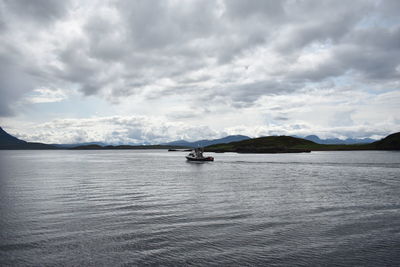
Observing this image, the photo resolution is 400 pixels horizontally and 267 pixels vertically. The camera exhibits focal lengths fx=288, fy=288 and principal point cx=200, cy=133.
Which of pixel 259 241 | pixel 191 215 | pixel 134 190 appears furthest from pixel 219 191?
pixel 259 241

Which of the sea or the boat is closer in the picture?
the sea

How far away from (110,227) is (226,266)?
12376 millimetres

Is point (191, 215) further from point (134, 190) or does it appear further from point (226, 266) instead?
point (134, 190)

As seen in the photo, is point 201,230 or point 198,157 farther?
point 198,157

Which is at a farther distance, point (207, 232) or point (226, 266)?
point (207, 232)

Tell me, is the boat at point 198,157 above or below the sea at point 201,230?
above

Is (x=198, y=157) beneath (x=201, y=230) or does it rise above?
above

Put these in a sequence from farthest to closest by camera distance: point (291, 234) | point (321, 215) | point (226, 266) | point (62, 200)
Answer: point (62, 200)
point (321, 215)
point (291, 234)
point (226, 266)

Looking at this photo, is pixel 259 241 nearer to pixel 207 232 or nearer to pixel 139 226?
pixel 207 232

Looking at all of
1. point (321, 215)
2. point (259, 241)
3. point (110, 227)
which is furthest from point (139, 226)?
point (321, 215)

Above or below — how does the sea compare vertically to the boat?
below

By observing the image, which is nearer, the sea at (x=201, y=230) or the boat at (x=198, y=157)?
the sea at (x=201, y=230)

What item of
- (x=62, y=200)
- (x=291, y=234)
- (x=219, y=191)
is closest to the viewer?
(x=291, y=234)

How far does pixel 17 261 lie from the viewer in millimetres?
17281
